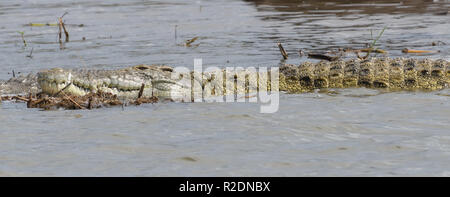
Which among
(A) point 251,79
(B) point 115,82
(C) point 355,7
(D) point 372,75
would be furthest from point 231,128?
(C) point 355,7

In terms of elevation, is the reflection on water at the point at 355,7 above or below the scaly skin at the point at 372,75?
above

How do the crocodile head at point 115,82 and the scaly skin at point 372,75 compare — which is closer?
the crocodile head at point 115,82

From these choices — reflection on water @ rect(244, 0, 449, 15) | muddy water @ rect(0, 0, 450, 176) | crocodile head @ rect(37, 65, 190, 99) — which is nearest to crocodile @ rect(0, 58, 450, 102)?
crocodile head @ rect(37, 65, 190, 99)

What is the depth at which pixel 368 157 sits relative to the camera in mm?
4883

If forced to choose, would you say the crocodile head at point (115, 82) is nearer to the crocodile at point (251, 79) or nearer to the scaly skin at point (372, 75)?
the crocodile at point (251, 79)

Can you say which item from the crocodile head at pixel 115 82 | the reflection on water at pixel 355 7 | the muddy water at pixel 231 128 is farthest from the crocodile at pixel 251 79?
the reflection on water at pixel 355 7

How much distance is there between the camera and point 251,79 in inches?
324

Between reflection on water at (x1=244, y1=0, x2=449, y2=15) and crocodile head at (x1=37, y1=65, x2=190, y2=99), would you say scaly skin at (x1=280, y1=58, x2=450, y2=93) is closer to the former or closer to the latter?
crocodile head at (x1=37, y1=65, x2=190, y2=99)

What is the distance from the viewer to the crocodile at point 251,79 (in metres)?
7.32

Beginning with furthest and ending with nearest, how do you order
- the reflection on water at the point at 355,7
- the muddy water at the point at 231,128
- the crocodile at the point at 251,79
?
1. the reflection on water at the point at 355,7
2. the crocodile at the point at 251,79
3. the muddy water at the point at 231,128

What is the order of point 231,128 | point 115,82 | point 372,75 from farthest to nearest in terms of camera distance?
point 372,75 → point 115,82 → point 231,128

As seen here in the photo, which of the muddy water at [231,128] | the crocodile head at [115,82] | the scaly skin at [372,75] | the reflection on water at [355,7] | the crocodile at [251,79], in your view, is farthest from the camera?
the reflection on water at [355,7]

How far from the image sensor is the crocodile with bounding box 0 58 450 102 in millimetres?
7324

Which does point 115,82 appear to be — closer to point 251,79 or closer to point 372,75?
point 251,79
